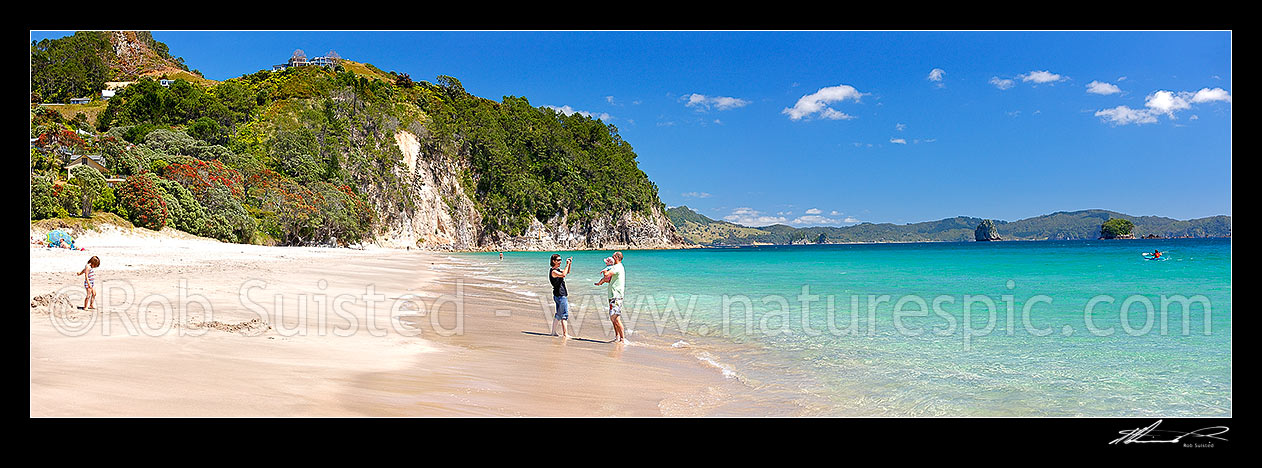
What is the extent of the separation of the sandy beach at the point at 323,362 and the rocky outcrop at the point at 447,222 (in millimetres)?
Answer: 59052

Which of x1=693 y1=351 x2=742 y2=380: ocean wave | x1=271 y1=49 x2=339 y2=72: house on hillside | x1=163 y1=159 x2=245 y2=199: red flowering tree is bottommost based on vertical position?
Answer: x1=693 y1=351 x2=742 y2=380: ocean wave

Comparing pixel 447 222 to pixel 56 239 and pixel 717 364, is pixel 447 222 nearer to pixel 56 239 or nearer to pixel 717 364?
pixel 56 239

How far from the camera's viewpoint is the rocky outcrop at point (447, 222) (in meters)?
73.3

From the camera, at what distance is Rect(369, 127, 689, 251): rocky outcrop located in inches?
2885

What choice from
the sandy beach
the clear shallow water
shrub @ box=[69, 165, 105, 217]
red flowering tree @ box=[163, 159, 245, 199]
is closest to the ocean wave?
the clear shallow water

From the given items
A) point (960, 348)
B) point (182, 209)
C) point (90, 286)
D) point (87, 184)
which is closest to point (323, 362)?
Answer: point (90, 286)

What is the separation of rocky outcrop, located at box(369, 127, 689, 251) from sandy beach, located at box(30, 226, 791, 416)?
59052 mm

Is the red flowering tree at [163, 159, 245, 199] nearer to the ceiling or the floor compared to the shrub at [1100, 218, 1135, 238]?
nearer to the ceiling

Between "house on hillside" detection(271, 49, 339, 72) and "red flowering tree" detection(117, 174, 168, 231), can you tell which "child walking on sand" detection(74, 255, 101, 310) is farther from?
"house on hillside" detection(271, 49, 339, 72)

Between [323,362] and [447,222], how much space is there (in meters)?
78.9

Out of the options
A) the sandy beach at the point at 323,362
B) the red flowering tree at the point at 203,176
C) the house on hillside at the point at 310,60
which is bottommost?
the sandy beach at the point at 323,362

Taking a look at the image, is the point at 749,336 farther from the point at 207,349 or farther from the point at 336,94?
the point at 336,94
